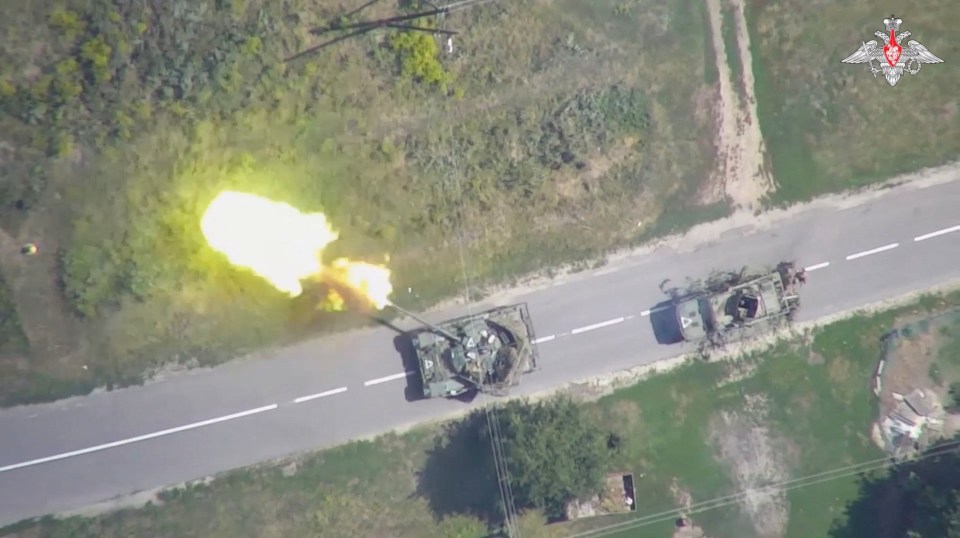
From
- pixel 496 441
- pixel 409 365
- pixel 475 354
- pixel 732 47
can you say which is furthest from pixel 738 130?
pixel 409 365

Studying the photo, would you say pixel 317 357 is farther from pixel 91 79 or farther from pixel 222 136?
pixel 91 79

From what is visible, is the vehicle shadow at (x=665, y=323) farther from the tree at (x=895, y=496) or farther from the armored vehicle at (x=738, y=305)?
the tree at (x=895, y=496)

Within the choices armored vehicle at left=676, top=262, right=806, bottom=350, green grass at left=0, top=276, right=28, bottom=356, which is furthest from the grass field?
green grass at left=0, top=276, right=28, bottom=356

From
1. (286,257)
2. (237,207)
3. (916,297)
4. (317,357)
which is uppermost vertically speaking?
(237,207)

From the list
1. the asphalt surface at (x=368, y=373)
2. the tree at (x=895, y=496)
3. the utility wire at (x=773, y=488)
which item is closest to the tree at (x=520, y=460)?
the asphalt surface at (x=368, y=373)

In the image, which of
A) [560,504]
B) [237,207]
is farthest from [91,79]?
[560,504]

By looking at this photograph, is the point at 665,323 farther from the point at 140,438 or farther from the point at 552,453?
the point at 140,438

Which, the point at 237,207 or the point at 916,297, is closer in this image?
the point at 237,207
